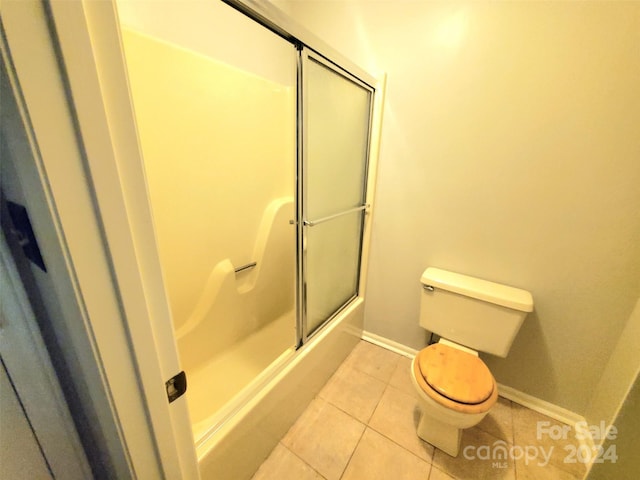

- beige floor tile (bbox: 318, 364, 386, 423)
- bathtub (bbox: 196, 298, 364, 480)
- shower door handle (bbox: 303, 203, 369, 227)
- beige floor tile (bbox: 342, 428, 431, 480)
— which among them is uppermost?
shower door handle (bbox: 303, 203, 369, 227)

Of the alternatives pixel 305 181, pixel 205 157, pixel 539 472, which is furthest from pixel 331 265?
pixel 539 472

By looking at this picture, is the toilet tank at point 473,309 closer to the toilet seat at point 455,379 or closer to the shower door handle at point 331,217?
the toilet seat at point 455,379

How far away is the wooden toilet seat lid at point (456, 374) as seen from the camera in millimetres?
1095

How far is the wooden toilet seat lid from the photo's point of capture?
3.59 feet

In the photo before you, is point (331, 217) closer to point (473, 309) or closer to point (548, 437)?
point (473, 309)

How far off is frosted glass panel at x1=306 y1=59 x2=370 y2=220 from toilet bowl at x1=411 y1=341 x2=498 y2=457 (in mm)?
934

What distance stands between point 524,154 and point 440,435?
4.68ft

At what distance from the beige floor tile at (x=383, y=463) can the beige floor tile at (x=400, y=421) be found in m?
0.04

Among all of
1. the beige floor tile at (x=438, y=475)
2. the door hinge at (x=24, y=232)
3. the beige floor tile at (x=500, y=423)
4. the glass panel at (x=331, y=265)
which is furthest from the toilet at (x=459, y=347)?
the door hinge at (x=24, y=232)

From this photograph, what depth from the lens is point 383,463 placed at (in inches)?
46.9

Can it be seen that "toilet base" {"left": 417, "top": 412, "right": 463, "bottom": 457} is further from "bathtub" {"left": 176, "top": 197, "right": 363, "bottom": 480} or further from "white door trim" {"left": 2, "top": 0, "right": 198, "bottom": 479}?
"white door trim" {"left": 2, "top": 0, "right": 198, "bottom": 479}

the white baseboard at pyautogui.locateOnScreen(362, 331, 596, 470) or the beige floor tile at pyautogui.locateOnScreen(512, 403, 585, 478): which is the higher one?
the white baseboard at pyautogui.locateOnScreen(362, 331, 596, 470)

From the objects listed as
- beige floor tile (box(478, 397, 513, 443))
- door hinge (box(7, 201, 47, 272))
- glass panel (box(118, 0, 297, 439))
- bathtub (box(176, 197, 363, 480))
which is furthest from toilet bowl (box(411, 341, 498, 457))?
door hinge (box(7, 201, 47, 272))

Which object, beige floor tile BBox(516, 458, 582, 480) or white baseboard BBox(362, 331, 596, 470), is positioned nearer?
beige floor tile BBox(516, 458, 582, 480)
